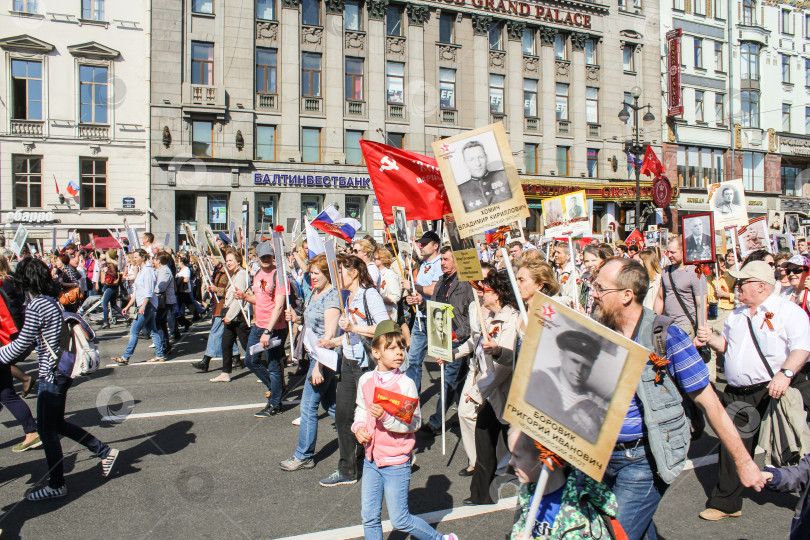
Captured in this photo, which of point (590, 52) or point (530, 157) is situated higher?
point (590, 52)

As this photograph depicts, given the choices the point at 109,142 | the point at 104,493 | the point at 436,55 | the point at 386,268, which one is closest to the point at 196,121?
the point at 109,142

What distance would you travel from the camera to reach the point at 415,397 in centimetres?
374

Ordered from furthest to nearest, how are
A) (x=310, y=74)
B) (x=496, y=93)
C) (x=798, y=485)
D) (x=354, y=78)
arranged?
(x=496, y=93) < (x=354, y=78) < (x=310, y=74) < (x=798, y=485)

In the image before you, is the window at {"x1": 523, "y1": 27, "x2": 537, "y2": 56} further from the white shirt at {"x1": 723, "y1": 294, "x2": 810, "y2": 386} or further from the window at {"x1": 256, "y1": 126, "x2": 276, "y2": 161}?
the white shirt at {"x1": 723, "y1": 294, "x2": 810, "y2": 386}

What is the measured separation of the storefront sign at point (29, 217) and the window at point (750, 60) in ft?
144

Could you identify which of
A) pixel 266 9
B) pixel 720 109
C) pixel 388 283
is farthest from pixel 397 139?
pixel 388 283

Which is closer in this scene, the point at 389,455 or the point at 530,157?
the point at 389,455

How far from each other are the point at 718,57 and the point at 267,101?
1239 inches

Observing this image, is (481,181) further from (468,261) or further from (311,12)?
(311,12)

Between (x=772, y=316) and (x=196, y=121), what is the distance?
90.7ft

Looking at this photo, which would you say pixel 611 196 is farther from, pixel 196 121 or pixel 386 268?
pixel 386 268

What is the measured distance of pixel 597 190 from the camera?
120 ft

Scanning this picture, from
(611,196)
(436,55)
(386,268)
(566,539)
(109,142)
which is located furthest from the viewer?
(611,196)

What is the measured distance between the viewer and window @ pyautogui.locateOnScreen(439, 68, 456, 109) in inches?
1297
